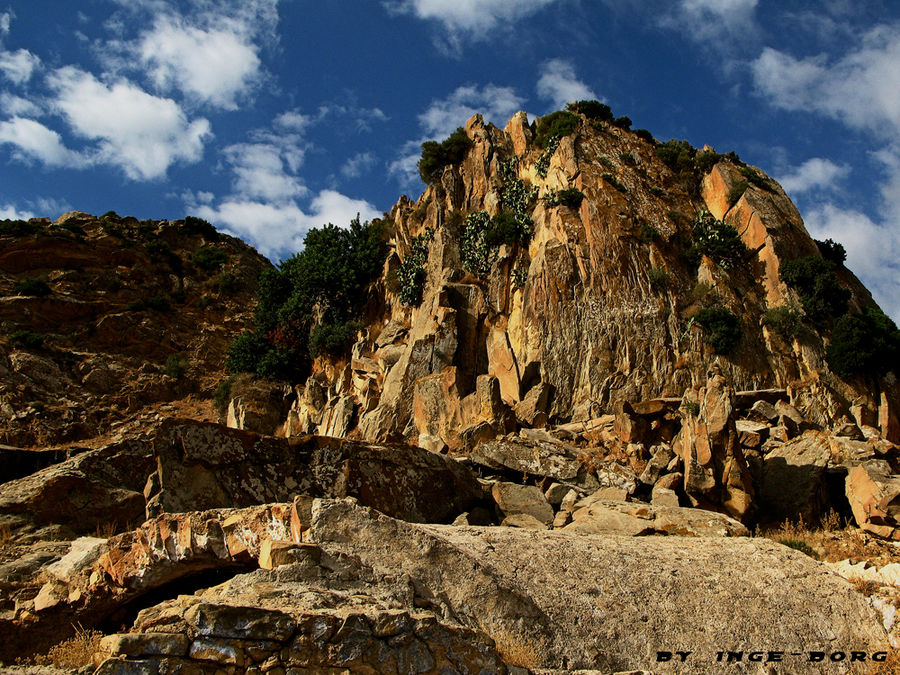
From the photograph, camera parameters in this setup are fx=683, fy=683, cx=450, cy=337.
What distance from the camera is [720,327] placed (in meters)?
24.2

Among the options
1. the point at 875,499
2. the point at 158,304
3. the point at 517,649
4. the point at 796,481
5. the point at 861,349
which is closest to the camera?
the point at 517,649

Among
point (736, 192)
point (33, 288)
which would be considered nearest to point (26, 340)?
point (33, 288)

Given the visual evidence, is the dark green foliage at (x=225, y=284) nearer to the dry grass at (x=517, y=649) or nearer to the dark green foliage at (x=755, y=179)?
the dark green foliage at (x=755, y=179)

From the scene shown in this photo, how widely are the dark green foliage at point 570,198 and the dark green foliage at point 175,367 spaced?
2011cm

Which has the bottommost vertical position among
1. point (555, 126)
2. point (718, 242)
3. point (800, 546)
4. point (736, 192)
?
point (800, 546)

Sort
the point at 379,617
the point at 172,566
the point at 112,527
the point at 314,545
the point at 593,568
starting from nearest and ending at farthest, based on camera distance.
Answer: the point at 379,617 < the point at 314,545 < the point at 172,566 < the point at 593,568 < the point at 112,527

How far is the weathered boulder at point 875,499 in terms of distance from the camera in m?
12.4

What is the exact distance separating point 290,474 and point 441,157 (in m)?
26.6

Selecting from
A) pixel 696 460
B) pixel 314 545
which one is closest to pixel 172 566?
pixel 314 545

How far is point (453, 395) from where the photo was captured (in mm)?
21953

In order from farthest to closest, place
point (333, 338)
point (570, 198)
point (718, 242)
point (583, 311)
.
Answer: point (333, 338) → point (718, 242) → point (570, 198) → point (583, 311)

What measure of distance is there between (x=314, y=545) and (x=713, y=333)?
801 inches

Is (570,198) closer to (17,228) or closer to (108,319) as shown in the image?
(108,319)

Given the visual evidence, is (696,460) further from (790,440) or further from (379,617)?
(379,617)
